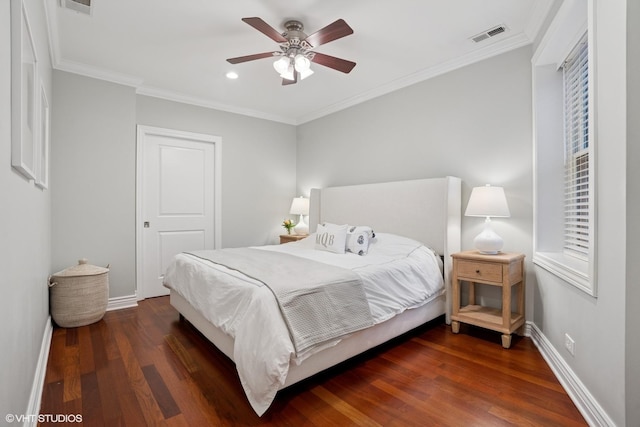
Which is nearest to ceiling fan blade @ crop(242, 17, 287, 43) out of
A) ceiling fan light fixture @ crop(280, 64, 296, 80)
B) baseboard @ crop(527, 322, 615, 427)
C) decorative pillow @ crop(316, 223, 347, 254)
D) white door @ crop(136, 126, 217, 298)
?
ceiling fan light fixture @ crop(280, 64, 296, 80)

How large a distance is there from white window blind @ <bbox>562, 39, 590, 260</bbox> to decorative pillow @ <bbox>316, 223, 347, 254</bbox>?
1.86 meters

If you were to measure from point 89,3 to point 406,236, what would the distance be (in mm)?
3334

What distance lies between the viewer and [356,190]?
403 cm

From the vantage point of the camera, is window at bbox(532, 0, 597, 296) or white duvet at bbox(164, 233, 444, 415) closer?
white duvet at bbox(164, 233, 444, 415)

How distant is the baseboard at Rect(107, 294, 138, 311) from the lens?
3490 mm

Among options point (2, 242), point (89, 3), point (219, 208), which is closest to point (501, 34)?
point (89, 3)

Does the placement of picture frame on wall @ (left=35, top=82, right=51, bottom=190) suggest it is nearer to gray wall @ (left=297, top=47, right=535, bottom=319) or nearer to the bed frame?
the bed frame

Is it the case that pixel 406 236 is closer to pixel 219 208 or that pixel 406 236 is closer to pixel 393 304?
pixel 393 304

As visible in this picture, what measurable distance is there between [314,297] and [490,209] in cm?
169

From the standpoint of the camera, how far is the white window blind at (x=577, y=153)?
7.32 feet

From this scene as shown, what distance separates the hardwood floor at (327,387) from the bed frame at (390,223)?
0.46ft

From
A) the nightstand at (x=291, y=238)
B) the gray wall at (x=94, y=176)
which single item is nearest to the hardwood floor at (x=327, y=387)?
the gray wall at (x=94, y=176)

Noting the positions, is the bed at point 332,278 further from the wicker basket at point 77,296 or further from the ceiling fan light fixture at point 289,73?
the ceiling fan light fixture at point 289,73

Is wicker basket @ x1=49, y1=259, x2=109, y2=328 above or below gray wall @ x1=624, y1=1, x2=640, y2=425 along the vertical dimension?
below
